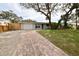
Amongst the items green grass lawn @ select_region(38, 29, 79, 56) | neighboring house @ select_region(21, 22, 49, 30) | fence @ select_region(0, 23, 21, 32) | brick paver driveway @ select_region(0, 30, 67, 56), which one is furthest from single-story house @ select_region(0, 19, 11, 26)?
green grass lawn @ select_region(38, 29, 79, 56)

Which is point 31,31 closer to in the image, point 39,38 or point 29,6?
point 39,38

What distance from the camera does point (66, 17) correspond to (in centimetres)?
443

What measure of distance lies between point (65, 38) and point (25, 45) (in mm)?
1019

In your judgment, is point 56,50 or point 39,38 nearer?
point 56,50

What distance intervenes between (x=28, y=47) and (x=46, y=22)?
30.8 inches

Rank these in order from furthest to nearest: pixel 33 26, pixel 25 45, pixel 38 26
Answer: pixel 33 26
pixel 38 26
pixel 25 45

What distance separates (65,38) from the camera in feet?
14.1

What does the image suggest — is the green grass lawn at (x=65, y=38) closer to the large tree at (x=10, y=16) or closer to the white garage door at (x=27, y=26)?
the white garage door at (x=27, y=26)

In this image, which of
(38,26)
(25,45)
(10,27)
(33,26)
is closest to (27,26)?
(33,26)

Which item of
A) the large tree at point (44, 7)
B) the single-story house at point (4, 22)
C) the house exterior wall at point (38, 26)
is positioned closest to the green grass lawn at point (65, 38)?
the house exterior wall at point (38, 26)

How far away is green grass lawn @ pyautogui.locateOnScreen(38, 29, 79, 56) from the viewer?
4.05m

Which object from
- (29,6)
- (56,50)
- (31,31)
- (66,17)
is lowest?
(56,50)

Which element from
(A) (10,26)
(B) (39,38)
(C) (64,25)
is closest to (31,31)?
(B) (39,38)

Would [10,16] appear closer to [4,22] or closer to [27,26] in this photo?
[4,22]
